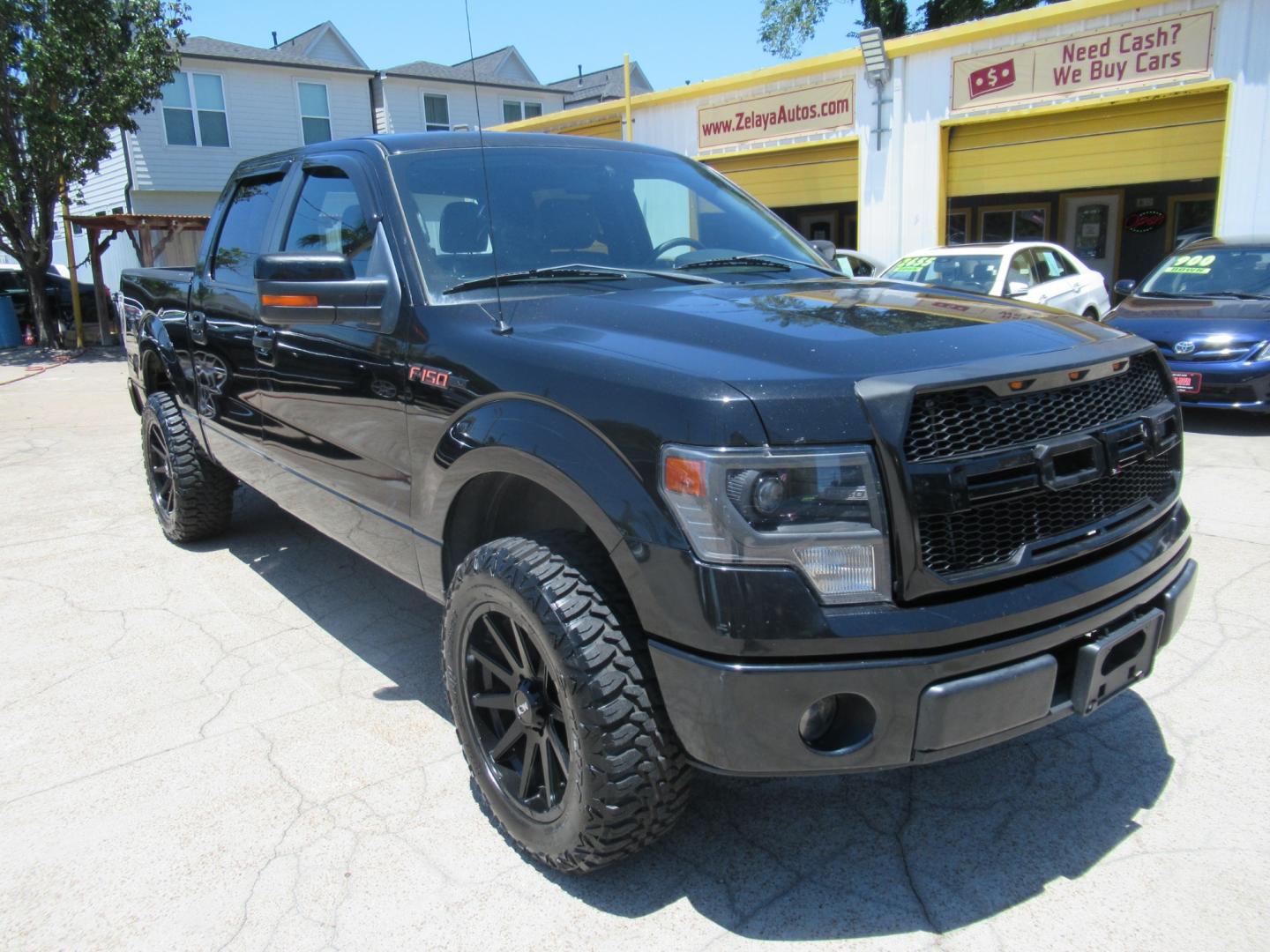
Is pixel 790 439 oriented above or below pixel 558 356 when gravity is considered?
→ below

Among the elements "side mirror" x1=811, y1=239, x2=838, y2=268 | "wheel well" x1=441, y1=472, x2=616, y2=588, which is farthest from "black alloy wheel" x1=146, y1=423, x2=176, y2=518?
"side mirror" x1=811, y1=239, x2=838, y2=268

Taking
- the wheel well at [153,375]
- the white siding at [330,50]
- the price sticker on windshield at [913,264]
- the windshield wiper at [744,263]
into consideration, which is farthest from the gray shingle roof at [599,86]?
the windshield wiper at [744,263]

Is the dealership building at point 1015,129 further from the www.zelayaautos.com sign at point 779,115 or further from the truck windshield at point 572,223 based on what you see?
the truck windshield at point 572,223

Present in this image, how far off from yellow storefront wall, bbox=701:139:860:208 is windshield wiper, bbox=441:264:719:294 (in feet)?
43.1

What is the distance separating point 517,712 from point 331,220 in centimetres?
202

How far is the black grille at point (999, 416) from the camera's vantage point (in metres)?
1.94

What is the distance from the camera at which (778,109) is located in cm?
1619

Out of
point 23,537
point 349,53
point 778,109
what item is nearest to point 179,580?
point 23,537

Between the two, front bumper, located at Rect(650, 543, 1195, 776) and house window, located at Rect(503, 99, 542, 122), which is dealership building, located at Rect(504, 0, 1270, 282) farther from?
front bumper, located at Rect(650, 543, 1195, 776)

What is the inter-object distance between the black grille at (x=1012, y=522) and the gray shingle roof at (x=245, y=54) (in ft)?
85.2

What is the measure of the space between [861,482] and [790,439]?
169mm


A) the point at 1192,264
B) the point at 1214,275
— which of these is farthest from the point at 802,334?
the point at 1192,264

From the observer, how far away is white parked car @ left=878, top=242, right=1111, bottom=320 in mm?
10501

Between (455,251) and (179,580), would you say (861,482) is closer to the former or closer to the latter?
(455,251)
